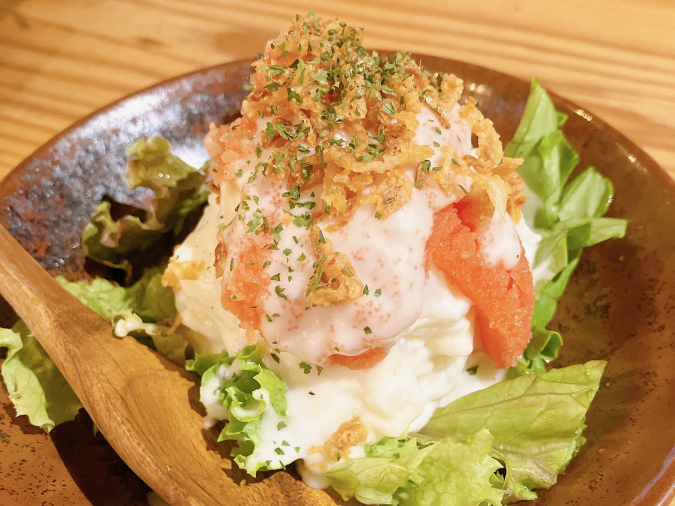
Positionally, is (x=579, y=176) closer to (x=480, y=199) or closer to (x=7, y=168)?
(x=480, y=199)

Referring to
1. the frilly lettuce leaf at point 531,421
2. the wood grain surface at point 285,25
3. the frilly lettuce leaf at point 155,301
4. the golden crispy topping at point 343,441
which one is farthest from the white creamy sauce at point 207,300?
the wood grain surface at point 285,25

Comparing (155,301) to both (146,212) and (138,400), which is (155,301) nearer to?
(146,212)

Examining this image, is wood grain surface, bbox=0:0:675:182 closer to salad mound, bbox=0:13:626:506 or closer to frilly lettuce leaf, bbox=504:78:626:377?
frilly lettuce leaf, bbox=504:78:626:377

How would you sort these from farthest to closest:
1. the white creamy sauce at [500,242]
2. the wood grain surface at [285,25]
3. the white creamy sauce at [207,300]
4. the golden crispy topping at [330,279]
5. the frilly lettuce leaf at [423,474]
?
the wood grain surface at [285,25], the white creamy sauce at [207,300], the white creamy sauce at [500,242], the frilly lettuce leaf at [423,474], the golden crispy topping at [330,279]

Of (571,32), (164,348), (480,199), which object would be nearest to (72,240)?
(164,348)

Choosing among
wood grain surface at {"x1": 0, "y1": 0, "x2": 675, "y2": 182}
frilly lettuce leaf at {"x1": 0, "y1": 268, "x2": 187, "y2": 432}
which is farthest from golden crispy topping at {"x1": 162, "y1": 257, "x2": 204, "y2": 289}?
wood grain surface at {"x1": 0, "y1": 0, "x2": 675, "y2": 182}

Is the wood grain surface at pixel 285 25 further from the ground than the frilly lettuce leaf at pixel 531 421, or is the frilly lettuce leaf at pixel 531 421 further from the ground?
the wood grain surface at pixel 285 25

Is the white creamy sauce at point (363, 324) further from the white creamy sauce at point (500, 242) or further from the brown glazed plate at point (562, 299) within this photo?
the brown glazed plate at point (562, 299)

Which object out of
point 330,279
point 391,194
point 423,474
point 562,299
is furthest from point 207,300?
point 562,299
